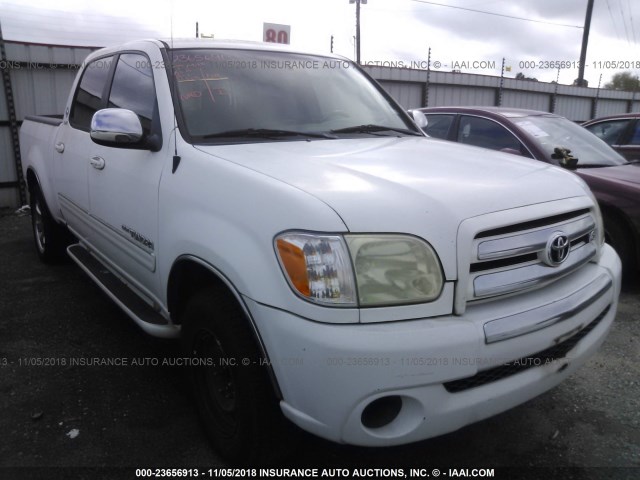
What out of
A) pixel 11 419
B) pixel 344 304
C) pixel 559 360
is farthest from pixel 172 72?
pixel 559 360

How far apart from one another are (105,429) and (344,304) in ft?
5.16

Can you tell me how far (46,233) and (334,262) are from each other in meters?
4.17

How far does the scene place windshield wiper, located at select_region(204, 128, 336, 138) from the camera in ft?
8.64

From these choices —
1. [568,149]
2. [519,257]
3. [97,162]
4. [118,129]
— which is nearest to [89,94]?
[97,162]

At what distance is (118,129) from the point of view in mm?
2607

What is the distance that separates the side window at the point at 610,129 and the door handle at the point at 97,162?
6697 mm

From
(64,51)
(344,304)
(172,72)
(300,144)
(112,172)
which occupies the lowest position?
(344,304)

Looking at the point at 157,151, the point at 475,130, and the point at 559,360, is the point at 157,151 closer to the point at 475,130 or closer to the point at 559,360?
the point at 559,360

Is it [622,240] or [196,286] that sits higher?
[196,286]

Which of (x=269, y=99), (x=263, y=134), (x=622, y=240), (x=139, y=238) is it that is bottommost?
(x=622, y=240)

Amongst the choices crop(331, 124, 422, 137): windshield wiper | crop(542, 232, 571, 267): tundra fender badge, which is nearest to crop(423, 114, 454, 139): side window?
crop(331, 124, 422, 137): windshield wiper

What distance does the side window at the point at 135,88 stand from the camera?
291 cm

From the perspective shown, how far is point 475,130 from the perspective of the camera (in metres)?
5.70

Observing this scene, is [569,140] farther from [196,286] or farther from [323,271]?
[323,271]
